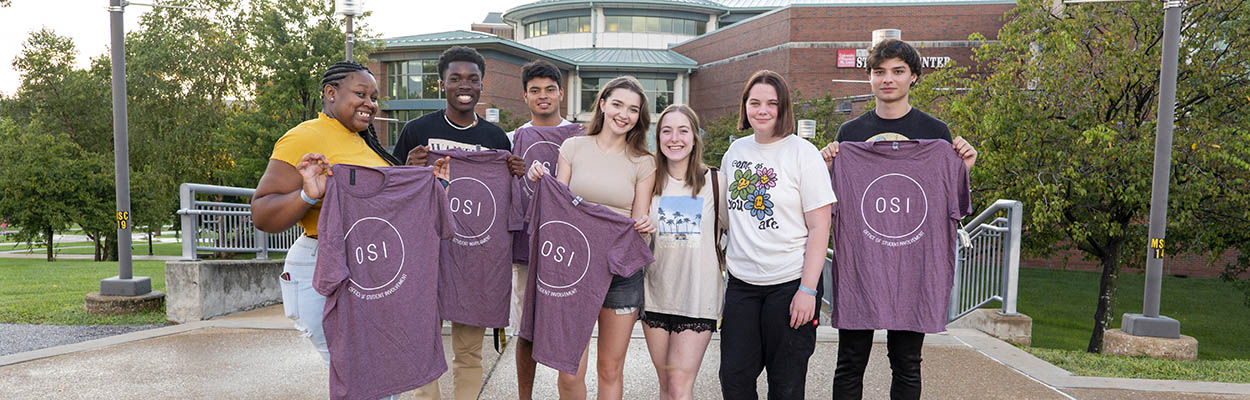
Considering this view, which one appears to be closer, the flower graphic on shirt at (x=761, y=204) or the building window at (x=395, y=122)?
the flower graphic on shirt at (x=761, y=204)

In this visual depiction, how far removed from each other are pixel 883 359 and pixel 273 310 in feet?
22.5

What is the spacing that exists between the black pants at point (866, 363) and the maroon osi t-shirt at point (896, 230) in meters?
0.10

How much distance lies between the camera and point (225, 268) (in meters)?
7.57

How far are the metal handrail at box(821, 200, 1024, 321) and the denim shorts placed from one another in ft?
15.1

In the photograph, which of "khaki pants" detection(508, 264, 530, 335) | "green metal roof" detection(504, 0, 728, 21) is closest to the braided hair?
"khaki pants" detection(508, 264, 530, 335)

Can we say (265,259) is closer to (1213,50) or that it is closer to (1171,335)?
(1171,335)

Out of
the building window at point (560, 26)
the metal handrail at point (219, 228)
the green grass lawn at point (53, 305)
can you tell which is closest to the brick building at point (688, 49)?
the building window at point (560, 26)

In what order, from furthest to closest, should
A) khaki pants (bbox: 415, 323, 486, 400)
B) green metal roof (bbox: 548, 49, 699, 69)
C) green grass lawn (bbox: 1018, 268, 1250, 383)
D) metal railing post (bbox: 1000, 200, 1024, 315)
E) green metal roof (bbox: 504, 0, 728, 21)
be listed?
green metal roof (bbox: 504, 0, 728, 21) < green metal roof (bbox: 548, 49, 699, 69) < metal railing post (bbox: 1000, 200, 1024, 315) < green grass lawn (bbox: 1018, 268, 1250, 383) < khaki pants (bbox: 415, 323, 486, 400)

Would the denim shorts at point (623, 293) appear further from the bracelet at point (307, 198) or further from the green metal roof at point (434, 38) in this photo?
the green metal roof at point (434, 38)

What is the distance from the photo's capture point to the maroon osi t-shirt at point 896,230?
11.6 ft

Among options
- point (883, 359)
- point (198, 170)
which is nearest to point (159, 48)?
point (198, 170)

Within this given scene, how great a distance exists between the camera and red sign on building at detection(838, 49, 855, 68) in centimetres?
3738

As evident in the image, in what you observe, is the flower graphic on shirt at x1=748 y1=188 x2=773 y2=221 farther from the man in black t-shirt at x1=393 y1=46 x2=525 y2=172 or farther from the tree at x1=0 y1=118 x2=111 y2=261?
the tree at x1=0 y1=118 x2=111 y2=261

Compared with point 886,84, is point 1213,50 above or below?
above
